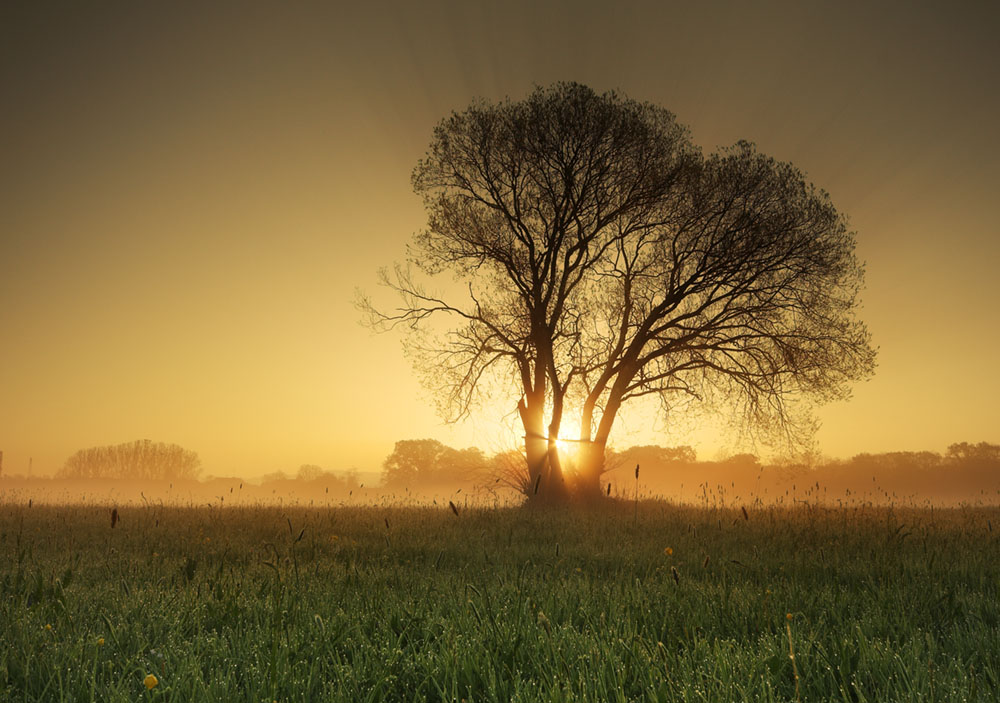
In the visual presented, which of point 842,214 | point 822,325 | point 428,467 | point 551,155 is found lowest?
point 428,467

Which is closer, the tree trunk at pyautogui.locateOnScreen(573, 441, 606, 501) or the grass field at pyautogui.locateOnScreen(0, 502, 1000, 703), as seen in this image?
the grass field at pyautogui.locateOnScreen(0, 502, 1000, 703)

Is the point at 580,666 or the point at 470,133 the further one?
the point at 470,133

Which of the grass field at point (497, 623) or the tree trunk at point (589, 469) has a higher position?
the tree trunk at point (589, 469)

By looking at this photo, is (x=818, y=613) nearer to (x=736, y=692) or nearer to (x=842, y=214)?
(x=736, y=692)

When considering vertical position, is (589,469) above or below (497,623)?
above

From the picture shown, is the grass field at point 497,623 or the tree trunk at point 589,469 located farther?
the tree trunk at point 589,469

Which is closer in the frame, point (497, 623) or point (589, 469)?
point (497, 623)

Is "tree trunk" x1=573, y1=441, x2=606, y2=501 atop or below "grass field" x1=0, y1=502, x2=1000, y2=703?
atop

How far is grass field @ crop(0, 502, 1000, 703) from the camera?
3209 millimetres

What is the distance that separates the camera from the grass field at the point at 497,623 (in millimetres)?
3209

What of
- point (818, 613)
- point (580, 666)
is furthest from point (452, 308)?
point (580, 666)

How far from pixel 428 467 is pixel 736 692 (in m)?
81.3

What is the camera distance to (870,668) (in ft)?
11.3

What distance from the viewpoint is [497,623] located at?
388cm
